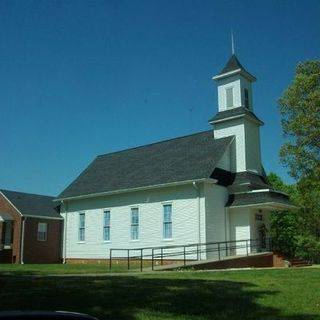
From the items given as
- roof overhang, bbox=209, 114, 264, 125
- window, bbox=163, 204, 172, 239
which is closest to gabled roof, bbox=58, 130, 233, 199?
roof overhang, bbox=209, 114, 264, 125

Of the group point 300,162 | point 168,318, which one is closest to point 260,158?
point 300,162

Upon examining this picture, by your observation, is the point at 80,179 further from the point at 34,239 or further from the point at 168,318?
the point at 168,318

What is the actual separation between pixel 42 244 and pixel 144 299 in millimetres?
29392

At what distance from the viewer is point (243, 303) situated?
Result: 1183 centimetres

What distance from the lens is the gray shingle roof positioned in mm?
34406

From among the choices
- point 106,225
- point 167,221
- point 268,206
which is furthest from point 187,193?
point 106,225

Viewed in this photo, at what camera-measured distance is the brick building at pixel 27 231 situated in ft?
129

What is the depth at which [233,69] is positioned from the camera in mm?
36312

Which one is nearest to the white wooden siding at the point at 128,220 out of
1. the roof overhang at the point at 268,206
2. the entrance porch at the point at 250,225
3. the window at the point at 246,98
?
the roof overhang at the point at 268,206

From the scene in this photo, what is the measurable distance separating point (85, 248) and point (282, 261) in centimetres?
1487

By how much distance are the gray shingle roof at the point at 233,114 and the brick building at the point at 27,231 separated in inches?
589

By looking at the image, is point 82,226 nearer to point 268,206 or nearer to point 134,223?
point 134,223

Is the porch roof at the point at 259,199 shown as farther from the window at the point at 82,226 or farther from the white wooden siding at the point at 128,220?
the window at the point at 82,226

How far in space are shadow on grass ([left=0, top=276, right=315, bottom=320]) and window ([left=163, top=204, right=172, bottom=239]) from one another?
17075 millimetres
